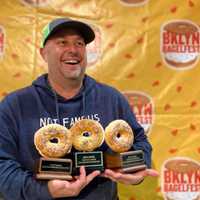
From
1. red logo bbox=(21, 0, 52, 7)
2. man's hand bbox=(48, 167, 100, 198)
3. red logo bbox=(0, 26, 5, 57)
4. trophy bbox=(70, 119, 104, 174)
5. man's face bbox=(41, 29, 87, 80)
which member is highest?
red logo bbox=(21, 0, 52, 7)

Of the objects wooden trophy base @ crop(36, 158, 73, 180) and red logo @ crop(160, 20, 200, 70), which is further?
red logo @ crop(160, 20, 200, 70)

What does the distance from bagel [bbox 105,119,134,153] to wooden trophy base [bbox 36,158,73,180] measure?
130 mm

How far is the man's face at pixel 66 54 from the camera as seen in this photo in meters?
1.23

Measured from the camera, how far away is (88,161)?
3.63 ft

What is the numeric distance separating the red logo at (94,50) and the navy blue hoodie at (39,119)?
1.04 ft

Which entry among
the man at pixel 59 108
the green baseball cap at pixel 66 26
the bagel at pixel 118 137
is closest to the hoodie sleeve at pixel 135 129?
the man at pixel 59 108

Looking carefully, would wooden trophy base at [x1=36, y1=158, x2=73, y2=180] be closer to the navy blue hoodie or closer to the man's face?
the navy blue hoodie

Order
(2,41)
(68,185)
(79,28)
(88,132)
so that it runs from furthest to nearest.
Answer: (2,41) < (79,28) < (88,132) < (68,185)

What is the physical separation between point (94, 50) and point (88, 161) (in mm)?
624

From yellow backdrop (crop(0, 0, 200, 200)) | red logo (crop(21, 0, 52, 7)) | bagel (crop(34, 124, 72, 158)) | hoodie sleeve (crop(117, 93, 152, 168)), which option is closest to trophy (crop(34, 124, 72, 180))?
bagel (crop(34, 124, 72, 158))

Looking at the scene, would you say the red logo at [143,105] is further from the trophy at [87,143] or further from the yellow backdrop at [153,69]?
the trophy at [87,143]

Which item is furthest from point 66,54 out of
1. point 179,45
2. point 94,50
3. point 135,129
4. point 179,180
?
point 179,180

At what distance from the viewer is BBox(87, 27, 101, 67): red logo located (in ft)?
5.35

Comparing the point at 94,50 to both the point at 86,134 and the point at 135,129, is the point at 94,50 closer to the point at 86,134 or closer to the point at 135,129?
the point at 135,129
